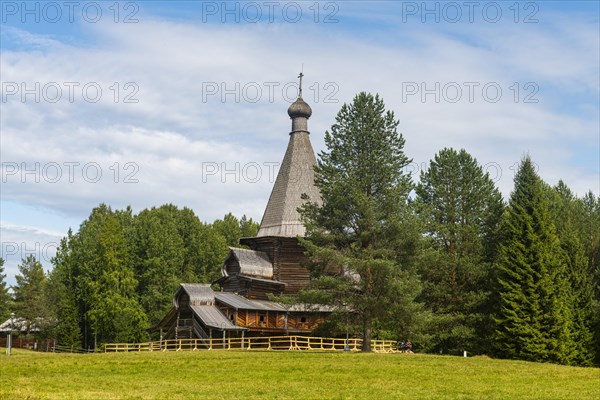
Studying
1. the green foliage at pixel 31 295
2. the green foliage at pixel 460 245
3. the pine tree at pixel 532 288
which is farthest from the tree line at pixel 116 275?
the pine tree at pixel 532 288

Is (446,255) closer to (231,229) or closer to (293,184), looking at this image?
(293,184)

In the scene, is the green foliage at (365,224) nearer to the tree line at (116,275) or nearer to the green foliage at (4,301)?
the tree line at (116,275)

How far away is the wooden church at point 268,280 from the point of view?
47688mm

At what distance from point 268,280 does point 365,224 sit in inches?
595

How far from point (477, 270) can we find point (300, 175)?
1519 centimetres

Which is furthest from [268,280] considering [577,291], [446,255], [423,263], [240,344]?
[577,291]

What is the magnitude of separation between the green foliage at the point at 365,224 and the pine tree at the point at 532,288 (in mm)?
Answer: 8042

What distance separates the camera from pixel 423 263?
39438 millimetres

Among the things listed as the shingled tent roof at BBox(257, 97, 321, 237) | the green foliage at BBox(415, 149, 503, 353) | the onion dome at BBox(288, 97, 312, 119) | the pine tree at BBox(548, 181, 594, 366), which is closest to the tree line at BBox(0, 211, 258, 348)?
the shingled tent roof at BBox(257, 97, 321, 237)

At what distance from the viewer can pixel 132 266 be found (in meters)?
67.9

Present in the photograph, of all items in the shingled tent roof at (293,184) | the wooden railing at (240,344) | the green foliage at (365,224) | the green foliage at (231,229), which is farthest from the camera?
the green foliage at (231,229)

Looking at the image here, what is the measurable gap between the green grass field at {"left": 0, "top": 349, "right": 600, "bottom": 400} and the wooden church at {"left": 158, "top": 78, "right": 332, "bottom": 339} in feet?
45.1

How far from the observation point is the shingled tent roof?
52.2 m

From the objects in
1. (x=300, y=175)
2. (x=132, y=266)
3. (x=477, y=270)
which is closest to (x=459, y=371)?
(x=477, y=270)
